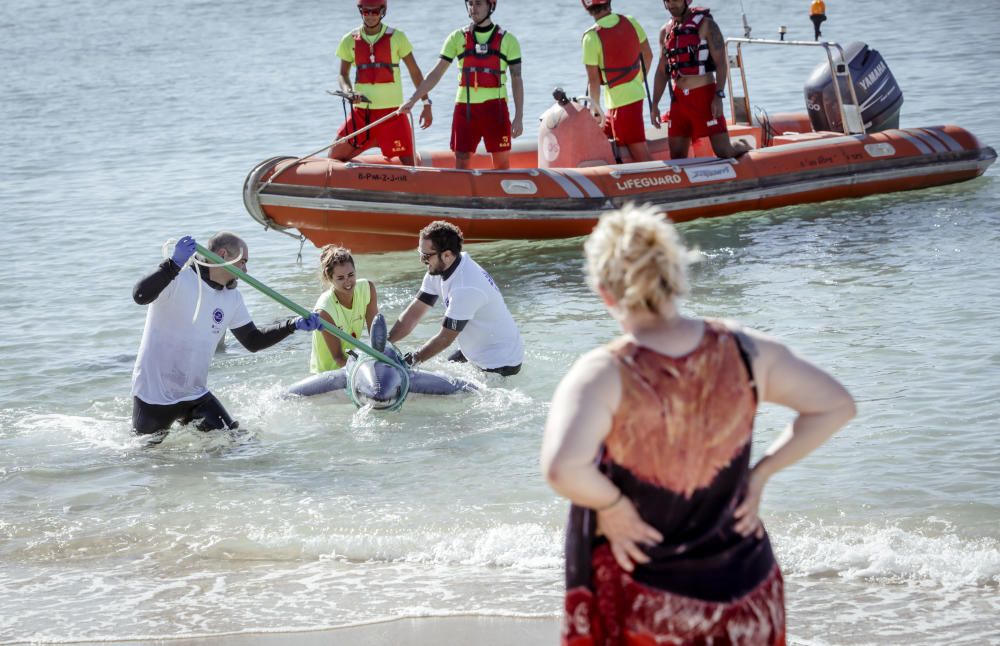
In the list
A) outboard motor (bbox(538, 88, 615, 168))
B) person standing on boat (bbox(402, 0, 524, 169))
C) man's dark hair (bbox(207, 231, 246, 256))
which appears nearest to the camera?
man's dark hair (bbox(207, 231, 246, 256))

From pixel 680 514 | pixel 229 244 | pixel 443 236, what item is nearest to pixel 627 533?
pixel 680 514

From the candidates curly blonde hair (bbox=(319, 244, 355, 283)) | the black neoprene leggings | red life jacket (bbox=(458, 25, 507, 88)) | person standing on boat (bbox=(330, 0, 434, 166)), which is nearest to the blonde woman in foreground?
the black neoprene leggings

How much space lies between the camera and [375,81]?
9.58m

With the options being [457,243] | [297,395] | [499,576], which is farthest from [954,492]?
[297,395]

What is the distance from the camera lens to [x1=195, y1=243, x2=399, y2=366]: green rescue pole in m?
5.44

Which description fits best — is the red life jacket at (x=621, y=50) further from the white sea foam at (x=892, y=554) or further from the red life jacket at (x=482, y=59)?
the white sea foam at (x=892, y=554)

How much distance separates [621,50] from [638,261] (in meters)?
7.47

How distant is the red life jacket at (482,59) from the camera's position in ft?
30.6

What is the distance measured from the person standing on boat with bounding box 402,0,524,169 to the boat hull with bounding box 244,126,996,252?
32 centimetres

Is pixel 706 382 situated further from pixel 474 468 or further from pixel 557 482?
pixel 474 468

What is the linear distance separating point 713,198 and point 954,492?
5.24 metres

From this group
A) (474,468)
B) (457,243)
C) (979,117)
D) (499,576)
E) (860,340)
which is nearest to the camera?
(499,576)

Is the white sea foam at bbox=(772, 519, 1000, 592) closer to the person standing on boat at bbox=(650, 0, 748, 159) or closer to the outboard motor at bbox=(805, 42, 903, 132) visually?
the person standing on boat at bbox=(650, 0, 748, 159)

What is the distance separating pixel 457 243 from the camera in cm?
637
